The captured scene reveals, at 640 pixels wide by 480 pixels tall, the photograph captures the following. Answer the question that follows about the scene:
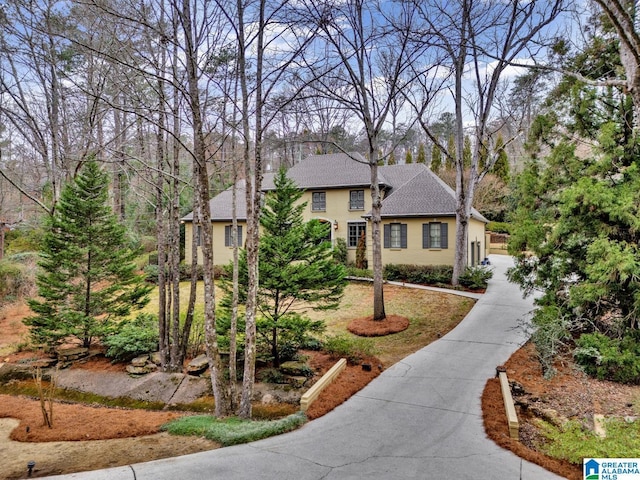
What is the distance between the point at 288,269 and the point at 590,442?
6163mm

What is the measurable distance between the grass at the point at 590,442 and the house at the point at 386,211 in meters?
13.7

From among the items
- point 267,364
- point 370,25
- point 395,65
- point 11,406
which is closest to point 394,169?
point 395,65

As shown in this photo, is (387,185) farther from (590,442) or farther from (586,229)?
(590,442)

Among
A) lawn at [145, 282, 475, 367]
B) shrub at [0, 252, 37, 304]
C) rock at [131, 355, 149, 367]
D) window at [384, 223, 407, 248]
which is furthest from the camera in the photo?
window at [384, 223, 407, 248]

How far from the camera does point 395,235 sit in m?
20.0

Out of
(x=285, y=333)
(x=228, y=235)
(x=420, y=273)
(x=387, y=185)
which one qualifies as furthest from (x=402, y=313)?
(x=228, y=235)

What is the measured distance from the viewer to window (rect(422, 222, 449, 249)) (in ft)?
62.0

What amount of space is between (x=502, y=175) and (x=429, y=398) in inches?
1223

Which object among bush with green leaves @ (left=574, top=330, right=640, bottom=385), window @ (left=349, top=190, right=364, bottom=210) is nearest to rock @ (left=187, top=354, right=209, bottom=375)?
bush with green leaves @ (left=574, top=330, right=640, bottom=385)

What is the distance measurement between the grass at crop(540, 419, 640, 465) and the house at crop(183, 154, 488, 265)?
13.7 meters

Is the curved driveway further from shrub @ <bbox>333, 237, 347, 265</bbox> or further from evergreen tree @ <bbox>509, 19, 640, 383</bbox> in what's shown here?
shrub @ <bbox>333, 237, 347, 265</bbox>

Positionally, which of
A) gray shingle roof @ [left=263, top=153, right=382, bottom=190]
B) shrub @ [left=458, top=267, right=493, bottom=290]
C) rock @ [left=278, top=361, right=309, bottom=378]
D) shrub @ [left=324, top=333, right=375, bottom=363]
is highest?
gray shingle roof @ [left=263, top=153, right=382, bottom=190]

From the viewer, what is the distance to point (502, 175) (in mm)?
33188

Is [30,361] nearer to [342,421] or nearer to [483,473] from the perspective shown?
[342,421]
